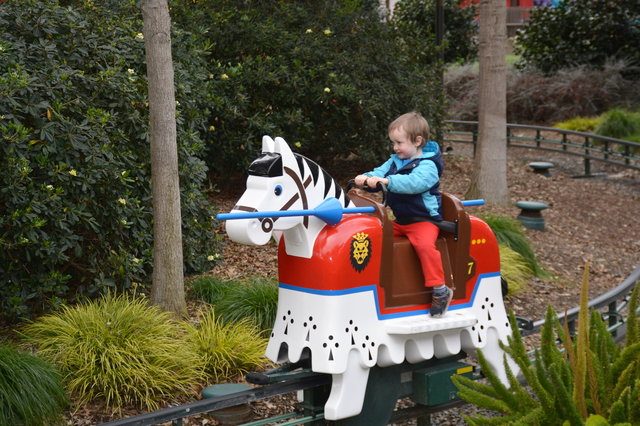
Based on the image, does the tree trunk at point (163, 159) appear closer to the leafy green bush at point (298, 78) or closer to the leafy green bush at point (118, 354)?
the leafy green bush at point (118, 354)

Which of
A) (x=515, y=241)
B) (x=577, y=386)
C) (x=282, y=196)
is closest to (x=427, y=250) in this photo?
(x=282, y=196)

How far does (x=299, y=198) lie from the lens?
4.52 m

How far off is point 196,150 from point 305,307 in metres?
3.71

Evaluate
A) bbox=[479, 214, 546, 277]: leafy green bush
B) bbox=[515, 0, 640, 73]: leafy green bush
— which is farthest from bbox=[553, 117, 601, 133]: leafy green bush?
bbox=[479, 214, 546, 277]: leafy green bush

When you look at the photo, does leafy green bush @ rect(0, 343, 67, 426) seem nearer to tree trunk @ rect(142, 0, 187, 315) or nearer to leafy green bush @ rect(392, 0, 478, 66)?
tree trunk @ rect(142, 0, 187, 315)

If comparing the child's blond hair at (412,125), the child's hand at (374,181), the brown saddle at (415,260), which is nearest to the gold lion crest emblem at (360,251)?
the brown saddle at (415,260)

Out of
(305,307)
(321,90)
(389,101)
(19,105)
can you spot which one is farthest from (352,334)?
(389,101)

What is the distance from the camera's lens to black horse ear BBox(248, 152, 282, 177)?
4.34 m

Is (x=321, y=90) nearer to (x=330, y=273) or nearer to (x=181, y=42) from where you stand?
(x=181, y=42)

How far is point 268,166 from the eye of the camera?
4.33 metres

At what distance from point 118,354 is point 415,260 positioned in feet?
6.86

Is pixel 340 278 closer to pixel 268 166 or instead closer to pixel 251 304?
pixel 268 166

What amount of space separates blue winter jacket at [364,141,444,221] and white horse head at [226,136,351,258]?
41cm

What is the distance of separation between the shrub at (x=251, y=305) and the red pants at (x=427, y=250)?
205 centimetres
